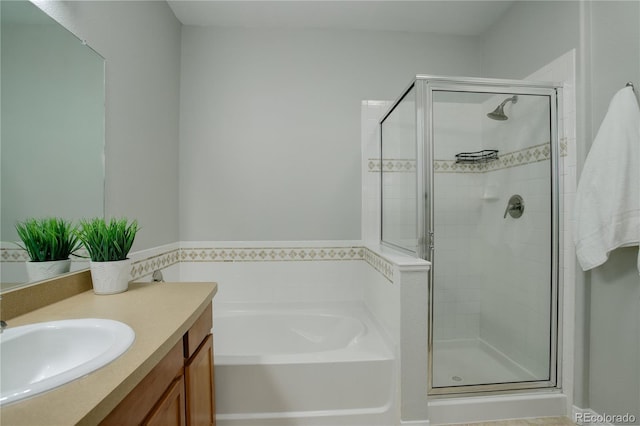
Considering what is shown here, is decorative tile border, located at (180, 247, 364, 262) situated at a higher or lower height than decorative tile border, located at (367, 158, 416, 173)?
lower

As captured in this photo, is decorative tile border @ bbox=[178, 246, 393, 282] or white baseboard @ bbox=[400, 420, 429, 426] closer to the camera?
white baseboard @ bbox=[400, 420, 429, 426]

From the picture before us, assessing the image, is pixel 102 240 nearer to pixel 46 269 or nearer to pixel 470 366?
pixel 46 269

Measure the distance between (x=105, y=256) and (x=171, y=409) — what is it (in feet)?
2.21

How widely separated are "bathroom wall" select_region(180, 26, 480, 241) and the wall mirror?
96 cm

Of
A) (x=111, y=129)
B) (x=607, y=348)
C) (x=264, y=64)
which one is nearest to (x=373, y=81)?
(x=264, y=64)

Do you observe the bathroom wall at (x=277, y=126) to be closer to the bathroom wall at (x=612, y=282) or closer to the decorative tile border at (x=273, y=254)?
the decorative tile border at (x=273, y=254)

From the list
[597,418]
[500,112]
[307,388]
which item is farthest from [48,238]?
[597,418]

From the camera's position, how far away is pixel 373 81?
2408 mm

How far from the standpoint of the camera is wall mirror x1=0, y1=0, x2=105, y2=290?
3.02 feet

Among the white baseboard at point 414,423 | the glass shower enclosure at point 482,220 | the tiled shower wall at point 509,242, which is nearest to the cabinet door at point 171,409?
the white baseboard at point 414,423

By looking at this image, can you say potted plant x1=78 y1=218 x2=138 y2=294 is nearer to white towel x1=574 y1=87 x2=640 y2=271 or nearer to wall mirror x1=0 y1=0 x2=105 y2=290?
wall mirror x1=0 y1=0 x2=105 y2=290

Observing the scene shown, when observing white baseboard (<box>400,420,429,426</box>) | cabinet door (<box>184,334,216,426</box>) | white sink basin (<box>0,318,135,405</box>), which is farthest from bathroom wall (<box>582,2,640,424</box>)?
white sink basin (<box>0,318,135,405</box>)

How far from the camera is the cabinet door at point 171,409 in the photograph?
0.75 m

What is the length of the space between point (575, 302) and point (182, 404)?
6.50ft
